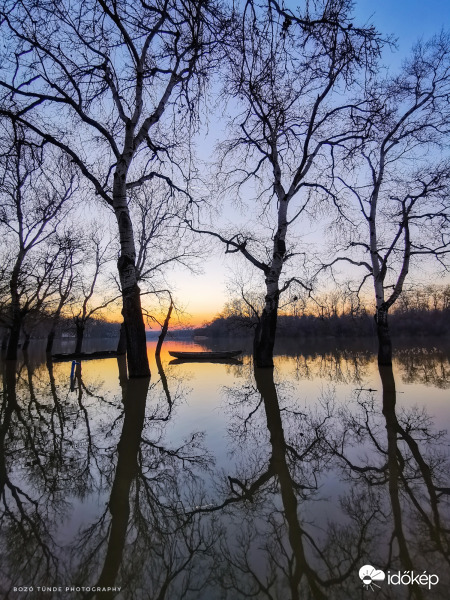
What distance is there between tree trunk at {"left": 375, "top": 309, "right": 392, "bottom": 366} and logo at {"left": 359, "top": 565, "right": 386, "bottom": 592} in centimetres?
1241

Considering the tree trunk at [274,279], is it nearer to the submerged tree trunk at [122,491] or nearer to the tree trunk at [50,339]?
the submerged tree trunk at [122,491]

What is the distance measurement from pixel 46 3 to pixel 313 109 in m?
8.79

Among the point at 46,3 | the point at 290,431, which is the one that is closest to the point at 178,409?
the point at 290,431

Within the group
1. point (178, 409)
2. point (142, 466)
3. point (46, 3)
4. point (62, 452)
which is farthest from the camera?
point (178, 409)

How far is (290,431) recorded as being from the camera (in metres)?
4.91

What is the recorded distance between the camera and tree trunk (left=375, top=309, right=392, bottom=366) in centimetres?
1332

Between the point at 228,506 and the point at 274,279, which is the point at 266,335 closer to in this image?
the point at 274,279

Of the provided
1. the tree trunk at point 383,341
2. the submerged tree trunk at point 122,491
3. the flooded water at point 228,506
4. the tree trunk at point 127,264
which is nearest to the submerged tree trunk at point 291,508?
the flooded water at point 228,506

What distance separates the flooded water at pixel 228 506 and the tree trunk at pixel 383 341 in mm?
7766

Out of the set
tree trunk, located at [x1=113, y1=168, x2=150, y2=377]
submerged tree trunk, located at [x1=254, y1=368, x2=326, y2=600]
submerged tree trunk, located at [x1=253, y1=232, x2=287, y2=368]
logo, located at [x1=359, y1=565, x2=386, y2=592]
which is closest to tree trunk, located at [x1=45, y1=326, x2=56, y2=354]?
tree trunk, located at [x1=113, y1=168, x2=150, y2=377]

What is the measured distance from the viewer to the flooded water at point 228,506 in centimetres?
196

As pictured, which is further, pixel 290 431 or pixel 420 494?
pixel 290 431

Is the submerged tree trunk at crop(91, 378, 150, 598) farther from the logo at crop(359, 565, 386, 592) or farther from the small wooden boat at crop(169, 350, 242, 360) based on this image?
the small wooden boat at crop(169, 350, 242, 360)

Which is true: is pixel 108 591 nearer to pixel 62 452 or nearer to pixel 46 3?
pixel 62 452
